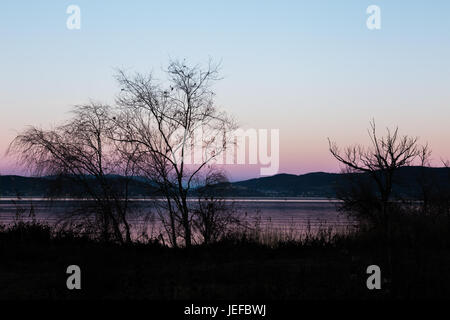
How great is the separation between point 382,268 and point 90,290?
23.5 feet

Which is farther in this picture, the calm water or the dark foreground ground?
the calm water

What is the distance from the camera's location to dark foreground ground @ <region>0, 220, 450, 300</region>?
10.6 meters

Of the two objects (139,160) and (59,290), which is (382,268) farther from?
(139,160)

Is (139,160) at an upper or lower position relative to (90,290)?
upper

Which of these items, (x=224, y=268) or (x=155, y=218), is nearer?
(x=224, y=268)

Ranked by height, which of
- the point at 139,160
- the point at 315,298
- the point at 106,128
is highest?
the point at 106,128

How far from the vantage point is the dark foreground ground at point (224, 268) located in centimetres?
1062

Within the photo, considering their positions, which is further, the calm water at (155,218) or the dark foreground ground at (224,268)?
the calm water at (155,218)

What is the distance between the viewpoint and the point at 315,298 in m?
10.2

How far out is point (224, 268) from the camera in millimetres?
13469
